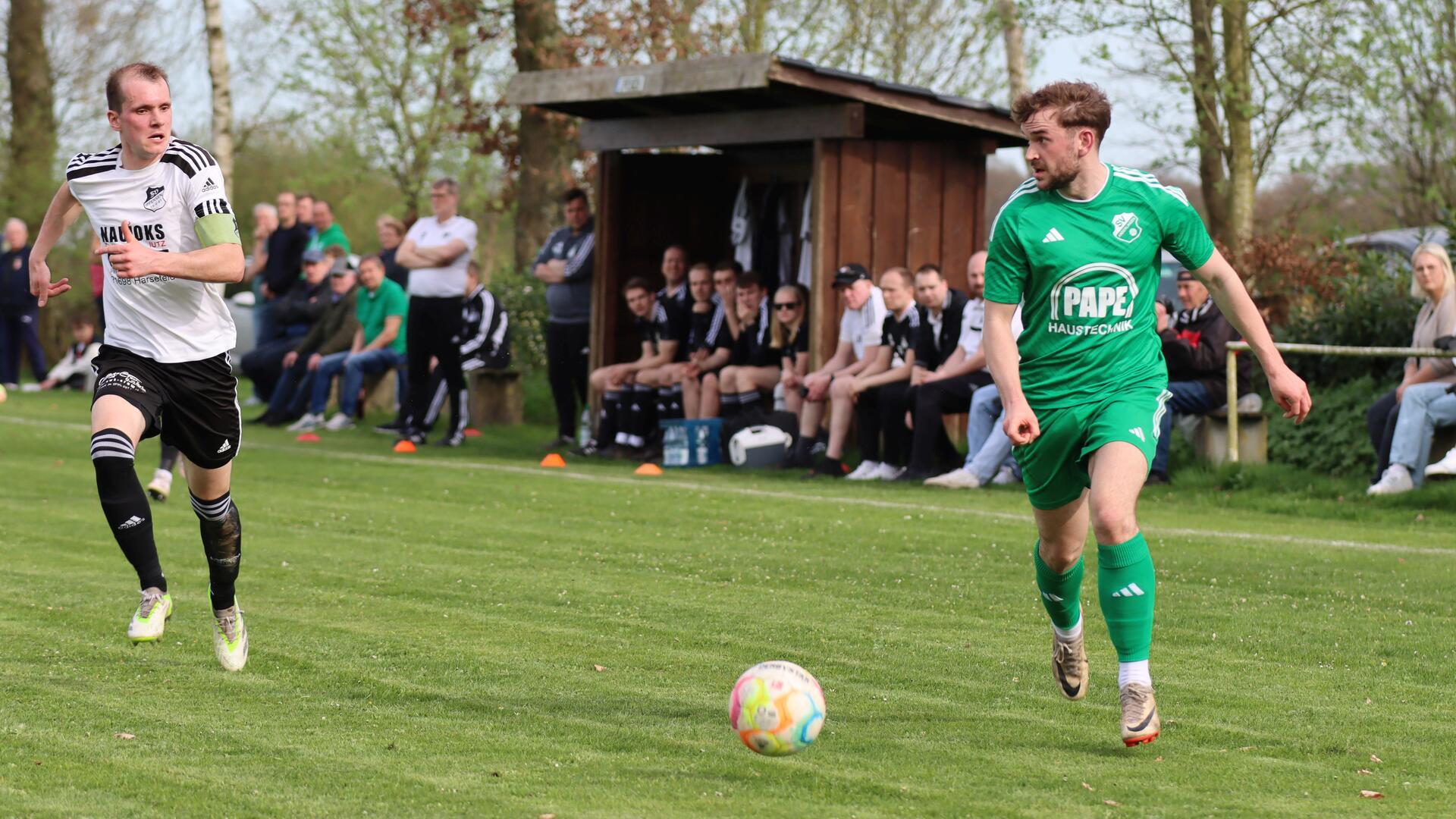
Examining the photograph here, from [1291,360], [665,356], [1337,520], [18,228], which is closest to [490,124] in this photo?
[18,228]

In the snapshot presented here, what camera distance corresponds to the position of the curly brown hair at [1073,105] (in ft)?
17.6

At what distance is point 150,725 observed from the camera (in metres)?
5.26

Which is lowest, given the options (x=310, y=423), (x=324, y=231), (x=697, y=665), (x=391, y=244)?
(x=310, y=423)

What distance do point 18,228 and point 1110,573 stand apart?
22.8 meters

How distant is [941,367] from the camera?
13.6 metres

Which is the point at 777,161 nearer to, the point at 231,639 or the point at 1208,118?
the point at 1208,118

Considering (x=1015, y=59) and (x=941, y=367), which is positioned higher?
(x=1015, y=59)

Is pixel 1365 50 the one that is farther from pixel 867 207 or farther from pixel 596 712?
pixel 596 712

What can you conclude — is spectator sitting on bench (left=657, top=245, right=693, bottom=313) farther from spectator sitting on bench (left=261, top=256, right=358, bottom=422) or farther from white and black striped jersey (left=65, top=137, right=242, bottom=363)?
white and black striped jersey (left=65, top=137, right=242, bottom=363)

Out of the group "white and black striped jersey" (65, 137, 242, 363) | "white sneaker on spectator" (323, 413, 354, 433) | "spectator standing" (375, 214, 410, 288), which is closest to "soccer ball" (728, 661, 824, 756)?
"white and black striped jersey" (65, 137, 242, 363)

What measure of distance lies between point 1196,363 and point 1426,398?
6.03 ft

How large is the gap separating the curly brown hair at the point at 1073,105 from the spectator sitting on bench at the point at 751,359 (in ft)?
32.2

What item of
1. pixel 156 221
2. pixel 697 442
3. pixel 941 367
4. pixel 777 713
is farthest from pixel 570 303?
pixel 777 713

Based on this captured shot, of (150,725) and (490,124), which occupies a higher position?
(490,124)
